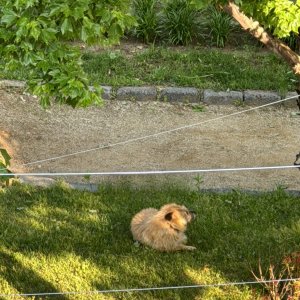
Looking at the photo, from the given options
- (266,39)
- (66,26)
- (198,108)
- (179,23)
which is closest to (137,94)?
(198,108)

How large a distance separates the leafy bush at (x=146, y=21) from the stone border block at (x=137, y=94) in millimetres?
1895

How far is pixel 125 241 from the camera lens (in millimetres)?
6238

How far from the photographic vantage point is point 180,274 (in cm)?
573

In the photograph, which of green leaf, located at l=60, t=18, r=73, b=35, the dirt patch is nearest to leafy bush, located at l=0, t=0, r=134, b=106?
green leaf, located at l=60, t=18, r=73, b=35

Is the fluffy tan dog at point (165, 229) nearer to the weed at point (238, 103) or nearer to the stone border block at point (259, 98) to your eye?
the weed at point (238, 103)

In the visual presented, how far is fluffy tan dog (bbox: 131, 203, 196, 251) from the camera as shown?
6020 millimetres

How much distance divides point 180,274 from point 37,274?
112 centimetres

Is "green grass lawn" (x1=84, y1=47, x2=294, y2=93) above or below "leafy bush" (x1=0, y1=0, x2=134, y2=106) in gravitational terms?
below

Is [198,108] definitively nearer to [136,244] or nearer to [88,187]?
[88,187]

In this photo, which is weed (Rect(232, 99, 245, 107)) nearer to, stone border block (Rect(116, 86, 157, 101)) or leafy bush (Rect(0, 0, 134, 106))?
stone border block (Rect(116, 86, 157, 101))

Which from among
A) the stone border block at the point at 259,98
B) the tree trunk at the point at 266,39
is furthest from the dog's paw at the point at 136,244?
the stone border block at the point at 259,98

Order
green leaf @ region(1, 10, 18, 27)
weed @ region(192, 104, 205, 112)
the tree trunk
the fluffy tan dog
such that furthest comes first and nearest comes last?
weed @ region(192, 104, 205, 112) → the fluffy tan dog → the tree trunk → green leaf @ region(1, 10, 18, 27)

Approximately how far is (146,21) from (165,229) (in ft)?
20.0

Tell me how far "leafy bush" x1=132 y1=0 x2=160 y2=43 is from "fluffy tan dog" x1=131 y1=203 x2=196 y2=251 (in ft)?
19.3
